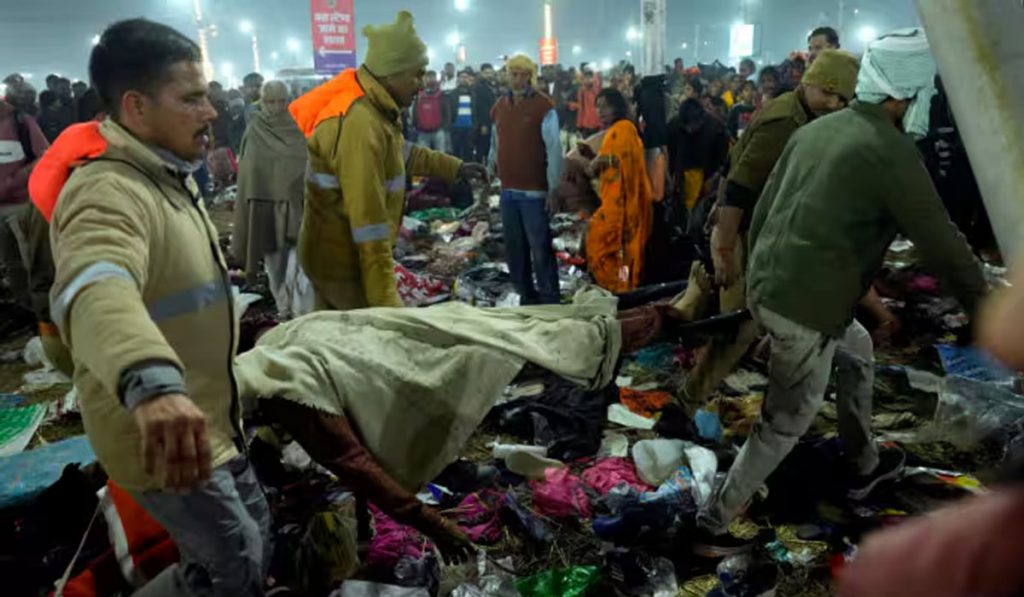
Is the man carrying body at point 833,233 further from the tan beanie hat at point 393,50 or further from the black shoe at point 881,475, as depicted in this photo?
the tan beanie hat at point 393,50

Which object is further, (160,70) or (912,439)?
(912,439)

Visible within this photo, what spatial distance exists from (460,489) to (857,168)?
249 cm

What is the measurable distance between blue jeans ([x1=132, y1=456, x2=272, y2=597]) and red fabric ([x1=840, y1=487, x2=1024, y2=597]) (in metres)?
1.65

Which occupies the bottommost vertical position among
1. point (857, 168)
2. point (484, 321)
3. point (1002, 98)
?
point (484, 321)

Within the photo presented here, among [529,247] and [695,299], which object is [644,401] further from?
[529,247]

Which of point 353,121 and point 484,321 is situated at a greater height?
point 353,121

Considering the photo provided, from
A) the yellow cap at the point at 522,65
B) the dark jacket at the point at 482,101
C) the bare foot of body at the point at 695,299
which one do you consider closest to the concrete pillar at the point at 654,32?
the dark jacket at the point at 482,101

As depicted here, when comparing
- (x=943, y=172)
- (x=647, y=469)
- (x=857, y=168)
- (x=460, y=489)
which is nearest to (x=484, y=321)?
(x=460, y=489)

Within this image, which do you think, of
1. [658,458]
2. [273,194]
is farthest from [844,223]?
[273,194]

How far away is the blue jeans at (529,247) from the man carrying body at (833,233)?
10.7 feet

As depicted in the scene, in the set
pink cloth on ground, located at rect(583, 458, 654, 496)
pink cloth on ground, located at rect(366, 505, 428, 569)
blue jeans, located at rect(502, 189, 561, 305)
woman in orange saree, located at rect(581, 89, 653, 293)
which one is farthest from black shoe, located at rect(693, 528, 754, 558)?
blue jeans, located at rect(502, 189, 561, 305)

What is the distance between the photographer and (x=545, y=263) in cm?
642

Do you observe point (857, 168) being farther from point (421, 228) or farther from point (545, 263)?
point (421, 228)

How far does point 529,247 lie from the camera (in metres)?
6.61
